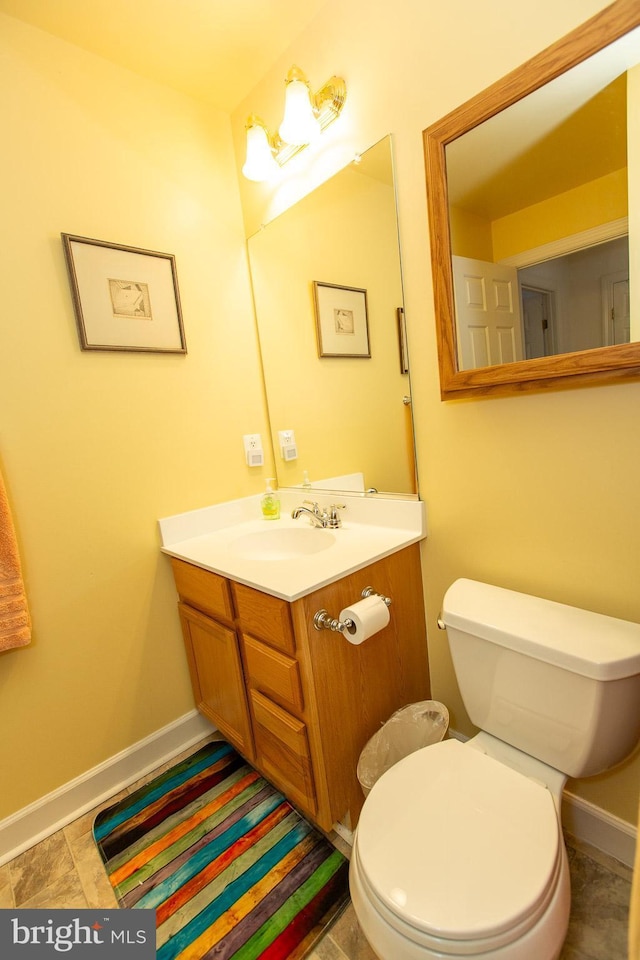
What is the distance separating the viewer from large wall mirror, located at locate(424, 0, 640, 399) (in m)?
0.85

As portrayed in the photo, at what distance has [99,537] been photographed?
1.46m

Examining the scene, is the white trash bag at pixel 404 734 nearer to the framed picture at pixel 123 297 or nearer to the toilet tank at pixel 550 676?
the toilet tank at pixel 550 676

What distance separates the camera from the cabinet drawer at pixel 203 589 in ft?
4.33

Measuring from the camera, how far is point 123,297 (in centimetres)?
146

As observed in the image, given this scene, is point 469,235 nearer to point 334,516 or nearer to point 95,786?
point 334,516

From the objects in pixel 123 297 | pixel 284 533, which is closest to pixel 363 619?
pixel 284 533

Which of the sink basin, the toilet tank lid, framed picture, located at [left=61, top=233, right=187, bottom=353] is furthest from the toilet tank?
framed picture, located at [left=61, top=233, right=187, bottom=353]

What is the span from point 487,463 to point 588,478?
0.83 feet

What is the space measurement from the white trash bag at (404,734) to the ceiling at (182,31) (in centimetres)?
221

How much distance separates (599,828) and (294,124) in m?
2.23

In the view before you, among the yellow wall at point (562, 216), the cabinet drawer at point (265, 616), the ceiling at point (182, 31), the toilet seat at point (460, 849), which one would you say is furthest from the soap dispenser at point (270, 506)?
the ceiling at point (182, 31)

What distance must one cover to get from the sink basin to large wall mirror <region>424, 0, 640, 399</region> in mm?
732

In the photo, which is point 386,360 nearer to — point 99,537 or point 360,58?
point 360,58

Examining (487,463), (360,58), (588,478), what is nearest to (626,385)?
(588,478)
